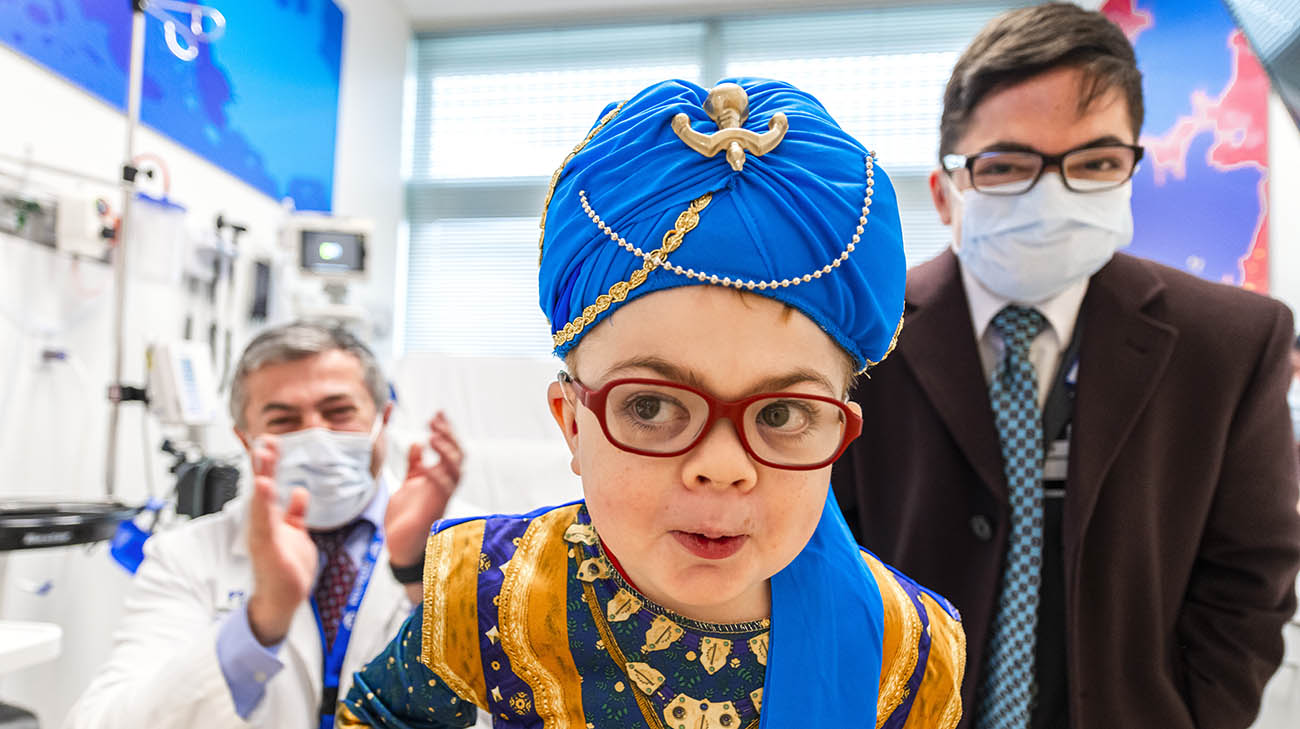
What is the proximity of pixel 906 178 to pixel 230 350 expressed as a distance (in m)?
4.13

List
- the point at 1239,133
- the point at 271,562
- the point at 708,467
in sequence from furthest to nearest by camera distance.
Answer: the point at 1239,133, the point at 271,562, the point at 708,467

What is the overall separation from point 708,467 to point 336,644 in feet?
4.31

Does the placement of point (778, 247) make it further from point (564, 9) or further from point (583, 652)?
point (564, 9)

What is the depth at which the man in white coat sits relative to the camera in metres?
1.55

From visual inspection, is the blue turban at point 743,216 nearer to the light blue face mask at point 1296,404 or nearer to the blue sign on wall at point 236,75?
the light blue face mask at point 1296,404

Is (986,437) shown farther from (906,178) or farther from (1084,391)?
(906,178)

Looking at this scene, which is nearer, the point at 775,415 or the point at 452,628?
the point at 775,415

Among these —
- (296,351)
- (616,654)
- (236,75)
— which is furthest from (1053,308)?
(236,75)

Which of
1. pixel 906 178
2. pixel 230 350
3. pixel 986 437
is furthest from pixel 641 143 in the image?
pixel 906 178

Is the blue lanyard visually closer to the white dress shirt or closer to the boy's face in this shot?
the boy's face

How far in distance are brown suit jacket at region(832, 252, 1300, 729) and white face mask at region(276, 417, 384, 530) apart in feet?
3.69

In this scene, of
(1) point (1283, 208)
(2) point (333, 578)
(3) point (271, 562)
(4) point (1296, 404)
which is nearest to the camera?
(3) point (271, 562)

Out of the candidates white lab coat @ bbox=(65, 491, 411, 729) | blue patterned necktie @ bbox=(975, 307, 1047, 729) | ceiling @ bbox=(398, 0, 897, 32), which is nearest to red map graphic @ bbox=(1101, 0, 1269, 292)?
ceiling @ bbox=(398, 0, 897, 32)

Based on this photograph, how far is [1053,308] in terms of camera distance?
140 centimetres
